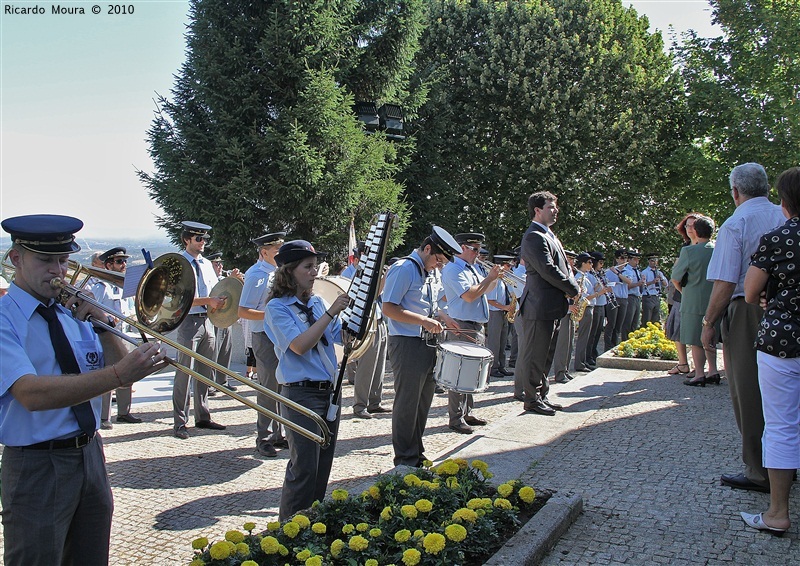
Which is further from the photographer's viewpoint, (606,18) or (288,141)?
(606,18)

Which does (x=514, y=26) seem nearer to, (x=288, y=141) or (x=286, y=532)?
(x=288, y=141)

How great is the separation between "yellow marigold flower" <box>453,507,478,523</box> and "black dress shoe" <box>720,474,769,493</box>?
8.00 feet

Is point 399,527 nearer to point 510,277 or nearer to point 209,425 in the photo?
point 209,425

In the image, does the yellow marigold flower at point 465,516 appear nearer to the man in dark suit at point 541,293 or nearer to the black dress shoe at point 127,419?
the man in dark suit at point 541,293

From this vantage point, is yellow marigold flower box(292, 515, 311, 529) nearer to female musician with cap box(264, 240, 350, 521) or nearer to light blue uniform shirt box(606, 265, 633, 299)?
female musician with cap box(264, 240, 350, 521)

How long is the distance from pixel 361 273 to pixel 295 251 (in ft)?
1.66

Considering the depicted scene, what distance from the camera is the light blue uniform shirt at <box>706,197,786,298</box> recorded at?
16.4 feet

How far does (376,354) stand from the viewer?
369 inches

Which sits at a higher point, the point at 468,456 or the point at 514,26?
the point at 514,26

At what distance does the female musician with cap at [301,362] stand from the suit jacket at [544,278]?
3.58m

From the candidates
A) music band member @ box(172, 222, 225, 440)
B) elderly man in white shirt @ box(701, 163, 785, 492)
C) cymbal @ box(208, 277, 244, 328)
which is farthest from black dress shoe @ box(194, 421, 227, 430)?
elderly man in white shirt @ box(701, 163, 785, 492)

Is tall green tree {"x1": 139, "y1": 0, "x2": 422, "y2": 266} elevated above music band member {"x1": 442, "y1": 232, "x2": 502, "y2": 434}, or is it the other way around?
tall green tree {"x1": 139, "y1": 0, "x2": 422, "y2": 266}

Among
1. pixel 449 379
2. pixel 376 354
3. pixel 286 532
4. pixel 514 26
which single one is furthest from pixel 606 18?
pixel 286 532

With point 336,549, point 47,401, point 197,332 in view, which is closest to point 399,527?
point 336,549
